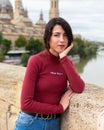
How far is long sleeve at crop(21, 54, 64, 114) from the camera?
1498 mm

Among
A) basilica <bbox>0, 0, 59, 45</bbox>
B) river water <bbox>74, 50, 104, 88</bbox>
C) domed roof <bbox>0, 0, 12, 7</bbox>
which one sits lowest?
river water <bbox>74, 50, 104, 88</bbox>

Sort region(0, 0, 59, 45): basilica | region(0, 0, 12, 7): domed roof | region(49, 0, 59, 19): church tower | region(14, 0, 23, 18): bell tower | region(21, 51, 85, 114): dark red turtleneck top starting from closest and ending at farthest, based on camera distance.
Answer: region(21, 51, 85, 114): dark red turtleneck top → region(0, 0, 59, 45): basilica → region(0, 0, 12, 7): domed roof → region(14, 0, 23, 18): bell tower → region(49, 0, 59, 19): church tower

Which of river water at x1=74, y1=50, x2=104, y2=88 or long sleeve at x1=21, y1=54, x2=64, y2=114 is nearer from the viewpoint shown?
long sleeve at x1=21, y1=54, x2=64, y2=114

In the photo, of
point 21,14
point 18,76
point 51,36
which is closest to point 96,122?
point 51,36

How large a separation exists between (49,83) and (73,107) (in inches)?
5.8

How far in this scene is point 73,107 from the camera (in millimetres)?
1522

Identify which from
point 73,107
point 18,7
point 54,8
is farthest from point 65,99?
point 54,8

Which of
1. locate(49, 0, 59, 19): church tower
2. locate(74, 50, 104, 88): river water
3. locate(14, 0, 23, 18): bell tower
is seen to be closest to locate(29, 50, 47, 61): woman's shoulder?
locate(74, 50, 104, 88): river water

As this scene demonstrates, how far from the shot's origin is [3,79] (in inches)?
81.6

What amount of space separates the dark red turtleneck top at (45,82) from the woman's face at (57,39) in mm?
43

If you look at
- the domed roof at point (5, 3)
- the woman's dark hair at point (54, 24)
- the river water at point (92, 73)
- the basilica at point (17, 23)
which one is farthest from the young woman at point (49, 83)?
the domed roof at point (5, 3)

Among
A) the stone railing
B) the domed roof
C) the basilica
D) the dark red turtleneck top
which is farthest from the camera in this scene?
the domed roof

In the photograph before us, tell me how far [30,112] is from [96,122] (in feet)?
0.96

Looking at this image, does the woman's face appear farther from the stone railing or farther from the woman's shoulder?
the stone railing
